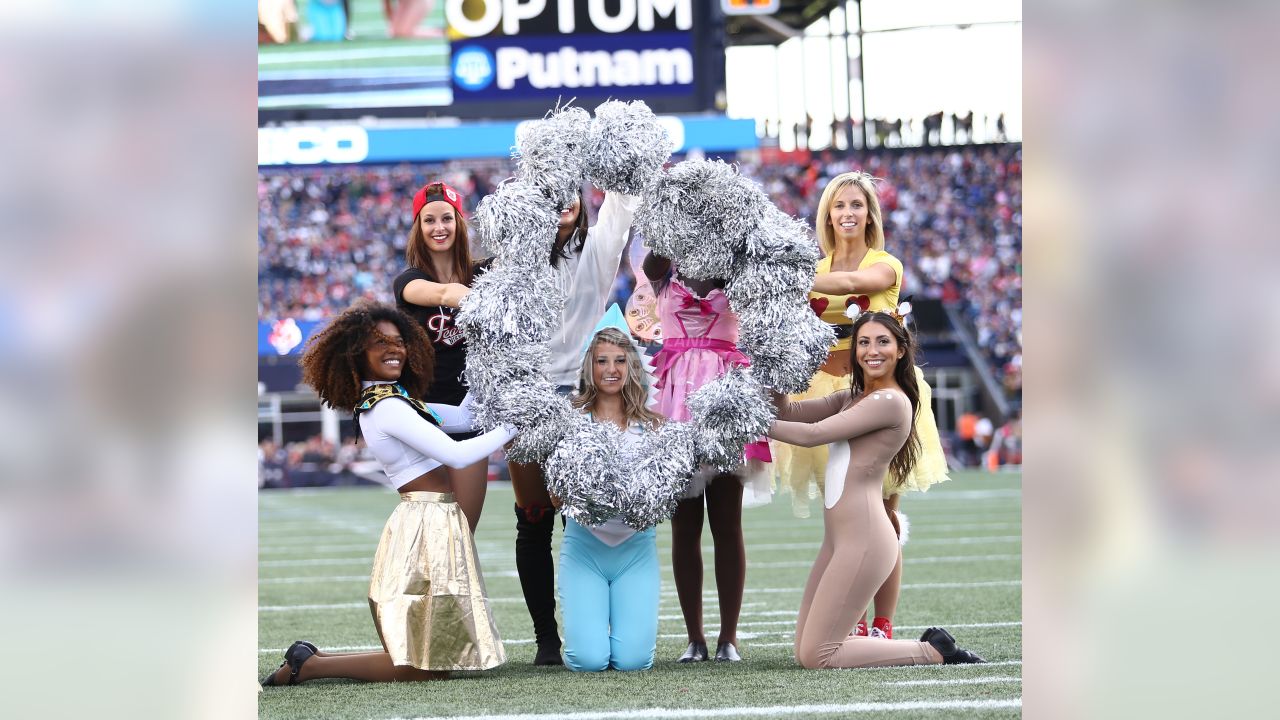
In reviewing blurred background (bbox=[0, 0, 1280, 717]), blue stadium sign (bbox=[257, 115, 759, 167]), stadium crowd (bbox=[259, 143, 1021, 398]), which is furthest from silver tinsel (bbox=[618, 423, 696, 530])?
stadium crowd (bbox=[259, 143, 1021, 398])

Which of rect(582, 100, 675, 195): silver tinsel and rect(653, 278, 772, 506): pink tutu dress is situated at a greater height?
rect(582, 100, 675, 195): silver tinsel

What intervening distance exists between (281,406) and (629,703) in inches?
819

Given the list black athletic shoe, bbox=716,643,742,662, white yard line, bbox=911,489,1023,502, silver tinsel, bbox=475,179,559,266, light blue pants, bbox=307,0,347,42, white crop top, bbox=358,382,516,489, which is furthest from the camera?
white yard line, bbox=911,489,1023,502

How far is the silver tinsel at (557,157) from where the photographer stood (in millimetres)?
3949

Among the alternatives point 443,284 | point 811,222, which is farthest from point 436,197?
point 811,222

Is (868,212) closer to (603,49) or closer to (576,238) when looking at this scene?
(576,238)

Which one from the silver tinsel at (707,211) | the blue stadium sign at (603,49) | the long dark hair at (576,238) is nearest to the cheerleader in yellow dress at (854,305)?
the silver tinsel at (707,211)

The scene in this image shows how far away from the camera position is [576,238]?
4.27m

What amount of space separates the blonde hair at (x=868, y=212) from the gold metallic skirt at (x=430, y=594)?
156 centimetres

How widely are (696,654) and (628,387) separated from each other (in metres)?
0.88

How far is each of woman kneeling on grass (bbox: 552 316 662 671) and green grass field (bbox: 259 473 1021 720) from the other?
0.10 meters

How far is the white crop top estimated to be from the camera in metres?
3.72

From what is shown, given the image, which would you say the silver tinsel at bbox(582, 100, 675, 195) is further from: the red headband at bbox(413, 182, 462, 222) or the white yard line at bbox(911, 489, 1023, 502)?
the white yard line at bbox(911, 489, 1023, 502)
